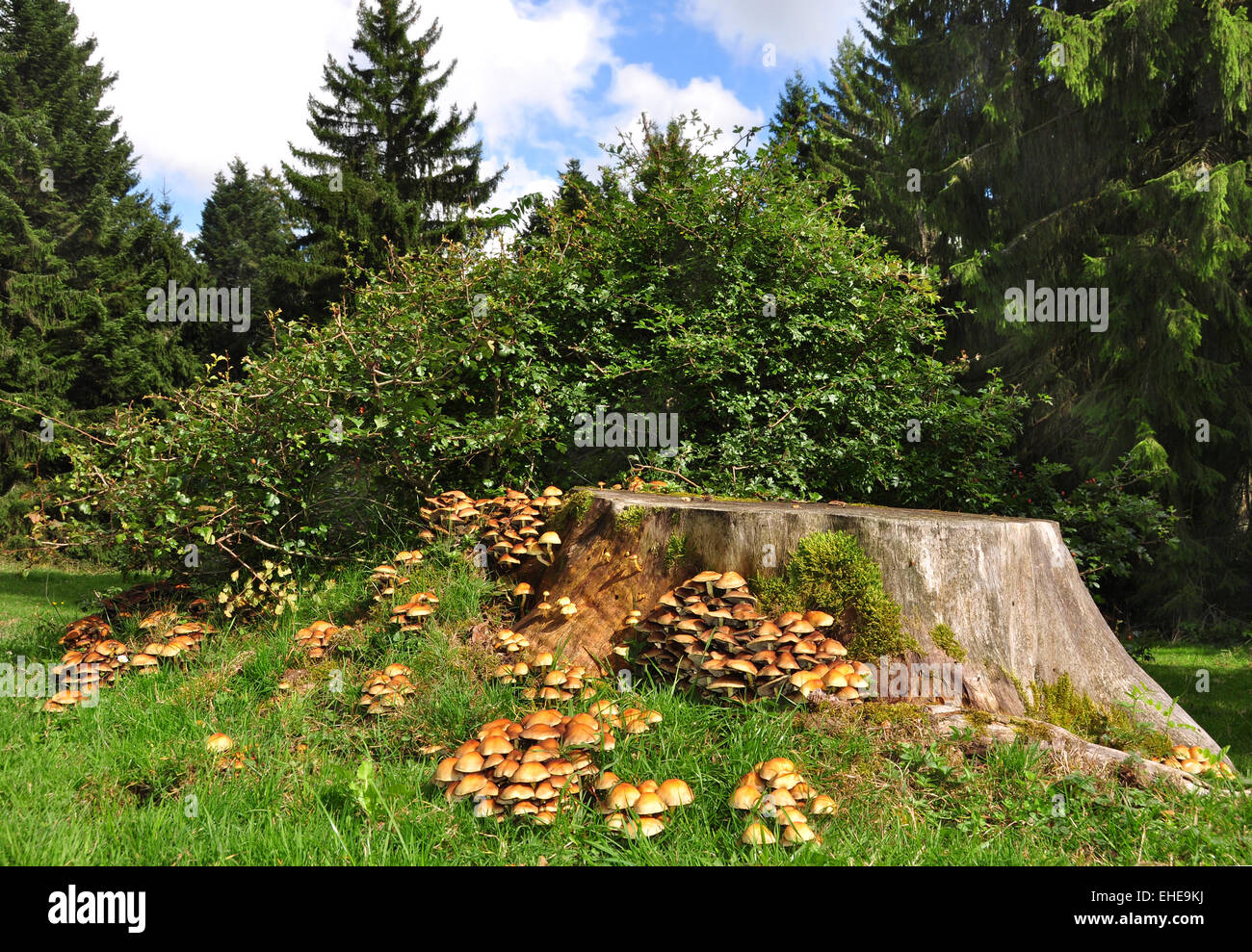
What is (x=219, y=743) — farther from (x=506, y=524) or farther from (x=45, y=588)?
(x=45, y=588)

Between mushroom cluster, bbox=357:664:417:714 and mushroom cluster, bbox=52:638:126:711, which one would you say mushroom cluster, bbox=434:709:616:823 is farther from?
mushroom cluster, bbox=52:638:126:711

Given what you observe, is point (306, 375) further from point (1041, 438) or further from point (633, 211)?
point (1041, 438)

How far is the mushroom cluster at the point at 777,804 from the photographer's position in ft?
8.52

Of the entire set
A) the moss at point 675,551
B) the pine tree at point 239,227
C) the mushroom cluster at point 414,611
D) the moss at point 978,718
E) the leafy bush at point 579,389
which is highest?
the pine tree at point 239,227

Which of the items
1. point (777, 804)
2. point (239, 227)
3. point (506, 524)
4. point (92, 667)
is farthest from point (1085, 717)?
point (239, 227)

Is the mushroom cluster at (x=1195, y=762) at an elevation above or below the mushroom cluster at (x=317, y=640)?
below

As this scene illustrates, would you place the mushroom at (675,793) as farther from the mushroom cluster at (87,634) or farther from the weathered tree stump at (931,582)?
the mushroom cluster at (87,634)

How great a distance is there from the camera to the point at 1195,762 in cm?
330

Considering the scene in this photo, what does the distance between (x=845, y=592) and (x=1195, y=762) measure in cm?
160

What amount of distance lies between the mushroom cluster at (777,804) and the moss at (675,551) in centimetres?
144

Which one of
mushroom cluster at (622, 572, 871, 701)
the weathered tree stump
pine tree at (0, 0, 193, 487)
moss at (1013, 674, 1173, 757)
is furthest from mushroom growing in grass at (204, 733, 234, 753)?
pine tree at (0, 0, 193, 487)

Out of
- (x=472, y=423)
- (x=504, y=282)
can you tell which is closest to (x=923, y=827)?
(x=472, y=423)

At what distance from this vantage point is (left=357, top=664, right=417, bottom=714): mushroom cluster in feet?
11.7

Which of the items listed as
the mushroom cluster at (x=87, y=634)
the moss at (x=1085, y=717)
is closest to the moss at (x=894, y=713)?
the moss at (x=1085, y=717)
